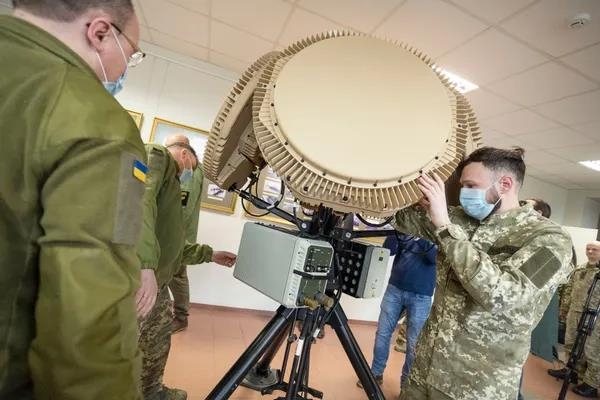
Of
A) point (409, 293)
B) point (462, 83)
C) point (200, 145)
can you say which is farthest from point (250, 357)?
point (462, 83)

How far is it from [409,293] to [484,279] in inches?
62.5

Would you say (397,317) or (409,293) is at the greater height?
(409,293)

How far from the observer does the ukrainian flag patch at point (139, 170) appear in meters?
0.49

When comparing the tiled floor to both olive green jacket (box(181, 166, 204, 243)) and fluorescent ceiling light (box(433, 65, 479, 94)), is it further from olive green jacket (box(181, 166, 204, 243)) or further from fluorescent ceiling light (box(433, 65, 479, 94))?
fluorescent ceiling light (box(433, 65, 479, 94))

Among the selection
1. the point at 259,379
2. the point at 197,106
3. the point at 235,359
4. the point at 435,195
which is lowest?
the point at 235,359

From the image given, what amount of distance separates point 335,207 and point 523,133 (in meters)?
4.00

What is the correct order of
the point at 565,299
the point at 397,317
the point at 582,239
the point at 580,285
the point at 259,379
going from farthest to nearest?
1. the point at 582,239
2. the point at 565,299
3. the point at 580,285
4. the point at 397,317
5. the point at 259,379

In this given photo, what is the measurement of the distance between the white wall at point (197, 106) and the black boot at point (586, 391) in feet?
10.1

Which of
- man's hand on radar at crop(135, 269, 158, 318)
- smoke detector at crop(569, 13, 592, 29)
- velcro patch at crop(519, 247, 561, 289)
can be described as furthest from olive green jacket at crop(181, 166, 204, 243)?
smoke detector at crop(569, 13, 592, 29)

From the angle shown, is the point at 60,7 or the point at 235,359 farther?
the point at 235,359

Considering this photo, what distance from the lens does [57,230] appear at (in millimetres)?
419

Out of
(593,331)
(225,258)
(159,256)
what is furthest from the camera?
(593,331)

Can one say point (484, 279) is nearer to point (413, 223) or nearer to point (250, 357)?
point (413, 223)

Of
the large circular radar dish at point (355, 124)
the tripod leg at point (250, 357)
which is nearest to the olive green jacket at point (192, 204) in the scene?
the tripod leg at point (250, 357)
